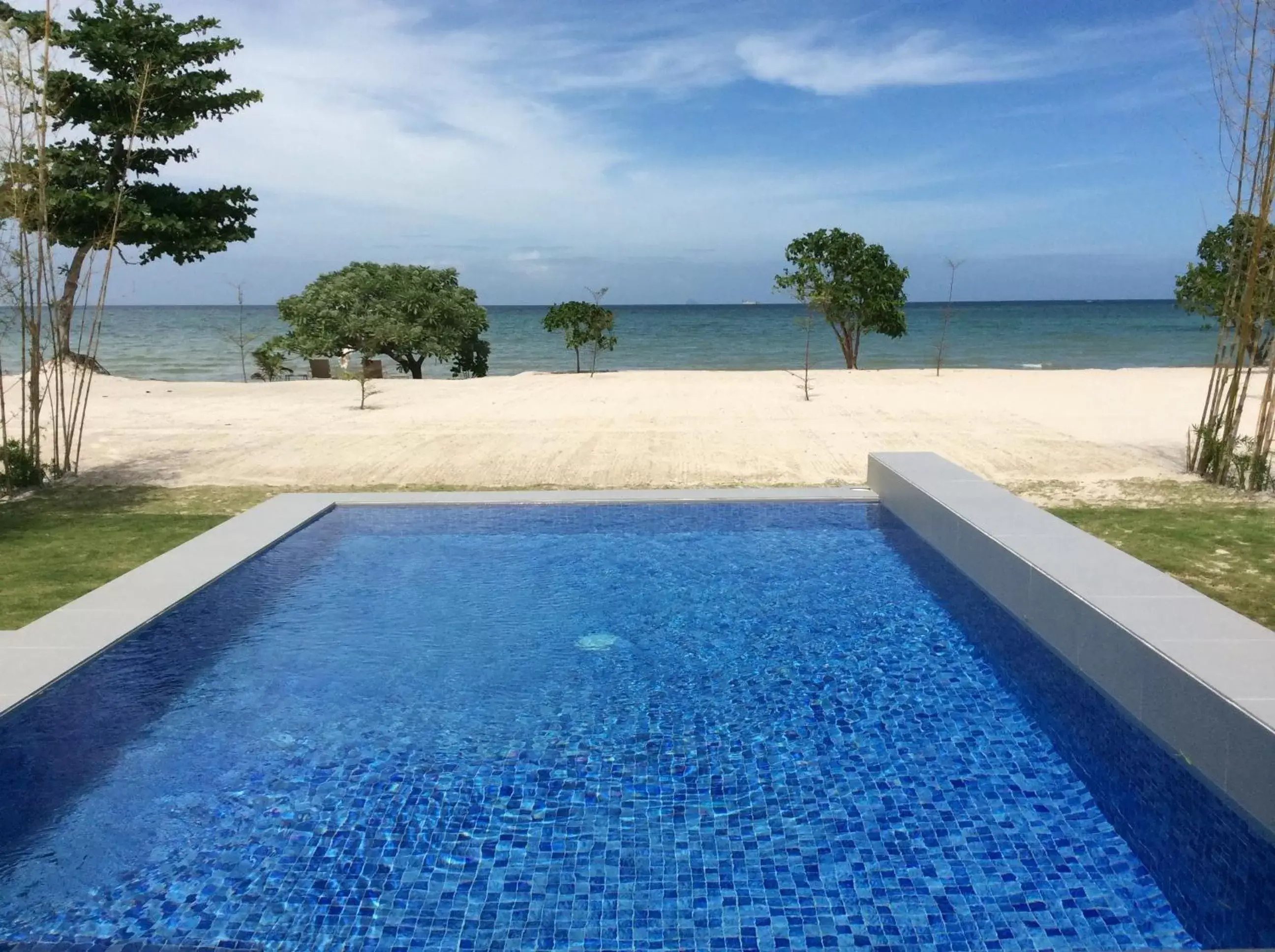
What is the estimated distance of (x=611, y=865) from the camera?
3.18m

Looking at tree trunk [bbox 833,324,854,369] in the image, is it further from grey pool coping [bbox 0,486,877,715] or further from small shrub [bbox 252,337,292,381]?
grey pool coping [bbox 0,486,877,715]

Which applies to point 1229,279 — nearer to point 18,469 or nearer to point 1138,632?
point 1138,632

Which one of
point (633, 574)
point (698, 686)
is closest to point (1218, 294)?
point (633, 574)

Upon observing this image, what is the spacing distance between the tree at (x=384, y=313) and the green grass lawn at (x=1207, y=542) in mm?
21110

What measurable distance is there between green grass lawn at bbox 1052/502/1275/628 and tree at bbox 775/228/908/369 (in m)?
16.4

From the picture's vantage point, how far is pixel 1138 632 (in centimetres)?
414

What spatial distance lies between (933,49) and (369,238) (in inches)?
1428

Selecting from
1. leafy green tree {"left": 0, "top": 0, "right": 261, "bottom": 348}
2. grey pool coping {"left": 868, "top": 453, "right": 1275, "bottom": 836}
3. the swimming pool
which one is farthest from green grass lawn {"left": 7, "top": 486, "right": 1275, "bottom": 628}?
leafy green tree {"left": 0, "top": 0, "right": 261, "bottom": 348}

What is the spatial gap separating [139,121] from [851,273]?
1626 centimetres

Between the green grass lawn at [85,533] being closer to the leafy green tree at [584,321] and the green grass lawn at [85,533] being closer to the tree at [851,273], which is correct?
the leafy green tree at [584,321]

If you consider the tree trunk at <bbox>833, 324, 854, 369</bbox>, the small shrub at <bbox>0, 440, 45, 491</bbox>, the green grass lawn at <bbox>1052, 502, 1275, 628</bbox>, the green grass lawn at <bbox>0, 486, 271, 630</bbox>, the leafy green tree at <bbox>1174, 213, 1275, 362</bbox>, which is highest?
the leafy green tree at <bbox>1174, 213, 1275, 362</bbox>

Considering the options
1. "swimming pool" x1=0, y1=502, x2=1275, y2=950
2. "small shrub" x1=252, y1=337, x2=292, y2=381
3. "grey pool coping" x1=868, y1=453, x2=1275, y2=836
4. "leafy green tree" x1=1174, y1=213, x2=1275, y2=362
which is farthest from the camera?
"small shrub" x1=252, y1=337, x2=292, y2=381

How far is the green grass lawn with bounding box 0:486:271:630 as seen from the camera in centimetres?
580

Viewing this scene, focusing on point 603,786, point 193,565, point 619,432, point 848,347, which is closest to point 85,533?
point 193,565
